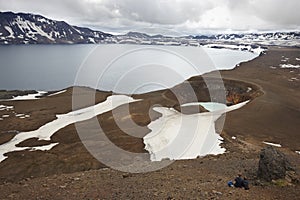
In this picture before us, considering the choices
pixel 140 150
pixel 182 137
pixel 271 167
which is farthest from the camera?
pixel 182 137

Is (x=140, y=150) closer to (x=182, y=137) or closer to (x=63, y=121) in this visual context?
(x=182, y=137)

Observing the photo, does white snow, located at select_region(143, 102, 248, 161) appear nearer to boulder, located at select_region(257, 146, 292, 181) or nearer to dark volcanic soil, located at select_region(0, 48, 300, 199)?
dark volcanic soil, located at select_region(0, 48, 300, 199)

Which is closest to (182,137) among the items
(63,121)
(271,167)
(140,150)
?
(140,150)

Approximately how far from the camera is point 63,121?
4159cm

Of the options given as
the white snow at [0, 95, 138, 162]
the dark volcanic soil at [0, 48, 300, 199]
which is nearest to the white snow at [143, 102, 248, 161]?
the dark volcanic soil at [0, 48, 300, 199]

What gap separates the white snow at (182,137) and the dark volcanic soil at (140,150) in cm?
119

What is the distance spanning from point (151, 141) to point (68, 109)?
2317 centimetres

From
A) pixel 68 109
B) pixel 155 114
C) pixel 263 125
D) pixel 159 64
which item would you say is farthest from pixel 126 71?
pixel 263 125

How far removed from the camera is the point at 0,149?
30.6 m

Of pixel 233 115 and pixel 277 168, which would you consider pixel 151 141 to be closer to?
pixel 233 115

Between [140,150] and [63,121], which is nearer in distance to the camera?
[140,150]

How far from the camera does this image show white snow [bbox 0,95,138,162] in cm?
3184

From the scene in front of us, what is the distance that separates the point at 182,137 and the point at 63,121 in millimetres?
18541

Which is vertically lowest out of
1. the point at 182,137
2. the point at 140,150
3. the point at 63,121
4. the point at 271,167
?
the point at 63,121
